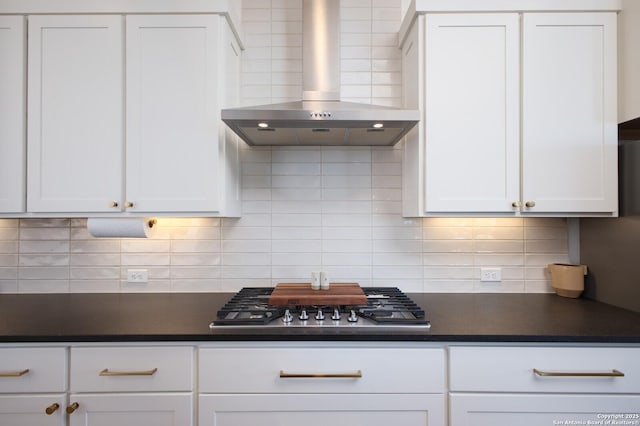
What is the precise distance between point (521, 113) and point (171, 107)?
1.68 metres

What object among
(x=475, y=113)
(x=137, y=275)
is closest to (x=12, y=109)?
(x=137, y=275)

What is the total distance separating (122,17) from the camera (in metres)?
1.71

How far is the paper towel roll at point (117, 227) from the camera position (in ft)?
5.85

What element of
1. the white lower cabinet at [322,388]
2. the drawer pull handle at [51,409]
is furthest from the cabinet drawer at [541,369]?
the drawer pull handle at [51,409]

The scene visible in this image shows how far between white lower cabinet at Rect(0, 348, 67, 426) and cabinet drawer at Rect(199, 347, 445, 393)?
56 cm

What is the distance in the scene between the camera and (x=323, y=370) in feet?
4.56

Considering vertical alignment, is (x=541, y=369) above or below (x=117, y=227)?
below

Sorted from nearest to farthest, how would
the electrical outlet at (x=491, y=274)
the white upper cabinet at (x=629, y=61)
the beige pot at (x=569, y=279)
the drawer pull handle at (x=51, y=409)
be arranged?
the drawer pull handle at (x=51, y=409)
the white upper cabinet at (x=629, y=61)
the beige pot at (x=569, y=279)
the electrical outlet at (x=491, y=274)

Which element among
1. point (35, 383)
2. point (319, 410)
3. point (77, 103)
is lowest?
point (319, 410)

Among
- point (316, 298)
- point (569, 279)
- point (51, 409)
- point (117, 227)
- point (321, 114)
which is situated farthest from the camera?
point (569, 279)

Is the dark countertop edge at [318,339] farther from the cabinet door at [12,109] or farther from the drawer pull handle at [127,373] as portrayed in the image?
the cabinet door at [12,109]

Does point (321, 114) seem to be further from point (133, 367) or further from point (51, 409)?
point (51, 409)

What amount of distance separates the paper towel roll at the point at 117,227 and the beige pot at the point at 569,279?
2265 mm

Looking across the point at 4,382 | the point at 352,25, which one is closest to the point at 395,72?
the point at 352,25
